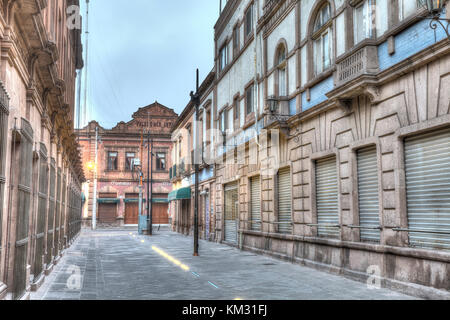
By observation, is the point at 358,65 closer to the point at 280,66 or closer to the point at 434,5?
the point at 434,5

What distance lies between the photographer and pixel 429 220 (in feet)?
31.0

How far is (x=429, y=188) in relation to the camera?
9.46 m

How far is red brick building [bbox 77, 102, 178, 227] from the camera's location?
52594mm

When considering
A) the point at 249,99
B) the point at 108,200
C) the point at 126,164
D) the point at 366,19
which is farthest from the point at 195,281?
the point at 126,164

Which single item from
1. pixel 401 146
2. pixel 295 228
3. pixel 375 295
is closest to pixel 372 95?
pixel 401 146

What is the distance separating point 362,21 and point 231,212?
1421 cm

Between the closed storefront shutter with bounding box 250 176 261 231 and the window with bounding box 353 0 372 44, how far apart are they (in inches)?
348

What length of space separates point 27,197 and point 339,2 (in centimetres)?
936

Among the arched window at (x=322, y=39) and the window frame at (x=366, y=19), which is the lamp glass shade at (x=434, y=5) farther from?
the arched window at (x=322, y=39)

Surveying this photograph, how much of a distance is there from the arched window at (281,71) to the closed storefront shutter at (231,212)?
284 inches

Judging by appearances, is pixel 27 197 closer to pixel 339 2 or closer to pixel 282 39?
pixel 339 2

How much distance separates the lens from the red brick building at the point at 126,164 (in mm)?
52594

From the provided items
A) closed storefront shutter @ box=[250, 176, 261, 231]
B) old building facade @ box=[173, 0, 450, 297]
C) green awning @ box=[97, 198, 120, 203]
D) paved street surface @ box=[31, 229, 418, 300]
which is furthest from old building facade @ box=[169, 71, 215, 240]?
paved street surface @ box=[31, 229, 418, 300]

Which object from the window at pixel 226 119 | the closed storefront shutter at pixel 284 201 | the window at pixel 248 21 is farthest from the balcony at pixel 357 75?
the window at pixel 226 119
